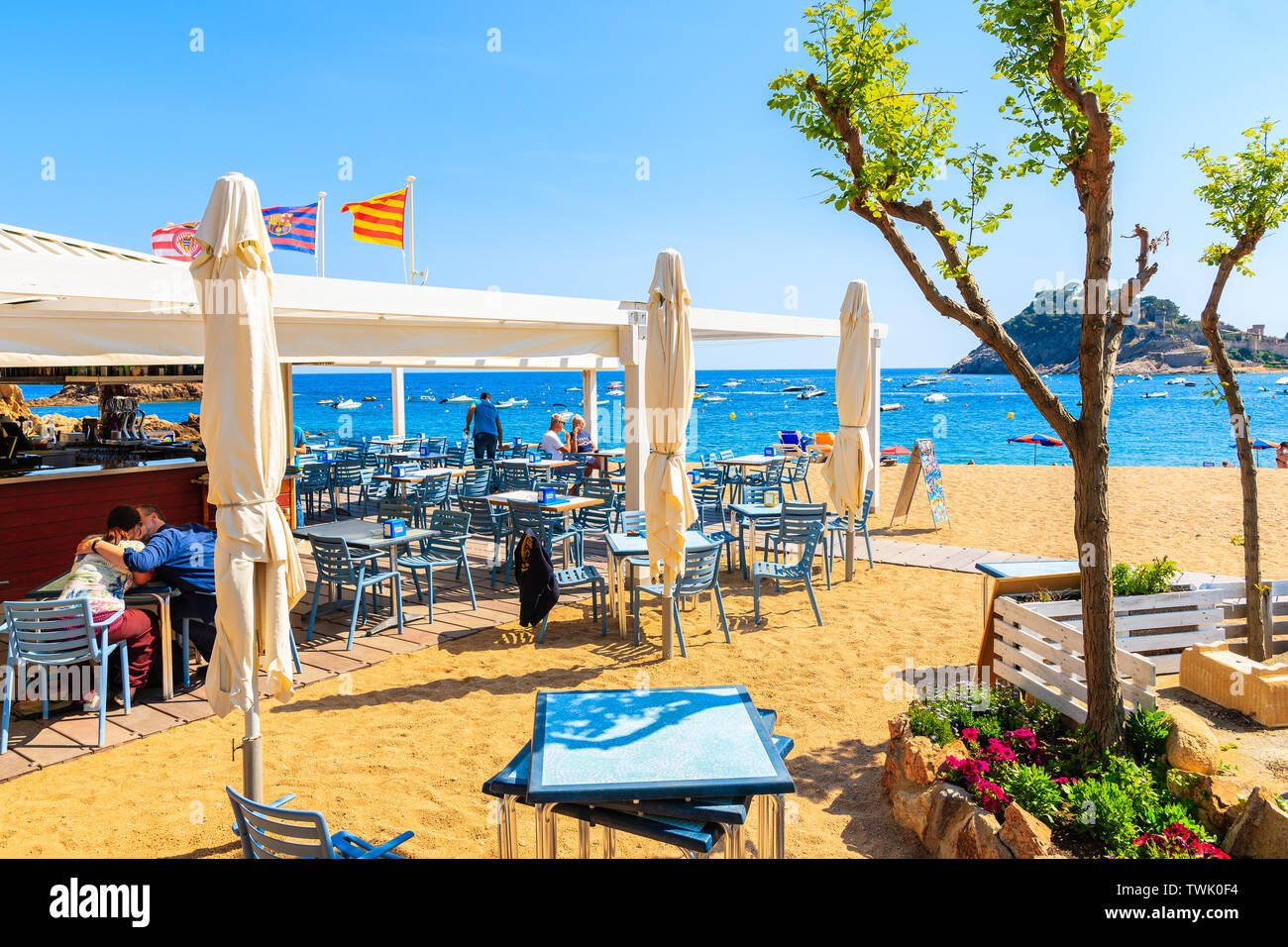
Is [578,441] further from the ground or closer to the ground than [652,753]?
further from the ground

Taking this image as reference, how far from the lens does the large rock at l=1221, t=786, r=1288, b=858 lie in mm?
3098

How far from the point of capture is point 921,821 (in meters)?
3.60

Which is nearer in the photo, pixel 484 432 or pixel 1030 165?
pixel 1030 165

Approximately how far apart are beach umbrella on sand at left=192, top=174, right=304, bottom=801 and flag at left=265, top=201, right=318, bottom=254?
9185 millimetres

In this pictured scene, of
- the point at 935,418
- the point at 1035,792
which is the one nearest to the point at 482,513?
the point at 1035,792

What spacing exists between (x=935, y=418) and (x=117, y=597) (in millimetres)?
67349

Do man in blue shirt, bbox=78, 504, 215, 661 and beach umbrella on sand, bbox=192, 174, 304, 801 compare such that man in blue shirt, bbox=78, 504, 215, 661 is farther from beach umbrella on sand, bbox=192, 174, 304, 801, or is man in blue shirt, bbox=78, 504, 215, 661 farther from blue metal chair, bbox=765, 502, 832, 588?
blue metal chair, bbox=765, 502, 832, 588

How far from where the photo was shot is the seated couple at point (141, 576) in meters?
5.05

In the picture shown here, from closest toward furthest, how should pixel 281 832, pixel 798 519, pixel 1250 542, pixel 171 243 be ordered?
pixel 281 832 → pixel 1250 542 → pixel 798 519 → pixel 171 243

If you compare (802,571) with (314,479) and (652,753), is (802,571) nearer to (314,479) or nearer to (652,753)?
(652,753)

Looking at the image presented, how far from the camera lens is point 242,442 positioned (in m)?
3.41

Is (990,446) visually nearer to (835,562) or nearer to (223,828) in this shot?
(835,562)

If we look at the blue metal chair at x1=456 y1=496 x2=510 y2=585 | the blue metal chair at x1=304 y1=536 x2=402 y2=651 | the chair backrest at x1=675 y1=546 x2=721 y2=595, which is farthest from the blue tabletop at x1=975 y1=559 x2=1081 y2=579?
the blue metal chair at x1=456 y1=496 x2=510 y2=585

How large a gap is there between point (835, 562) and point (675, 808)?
23.0 feet
